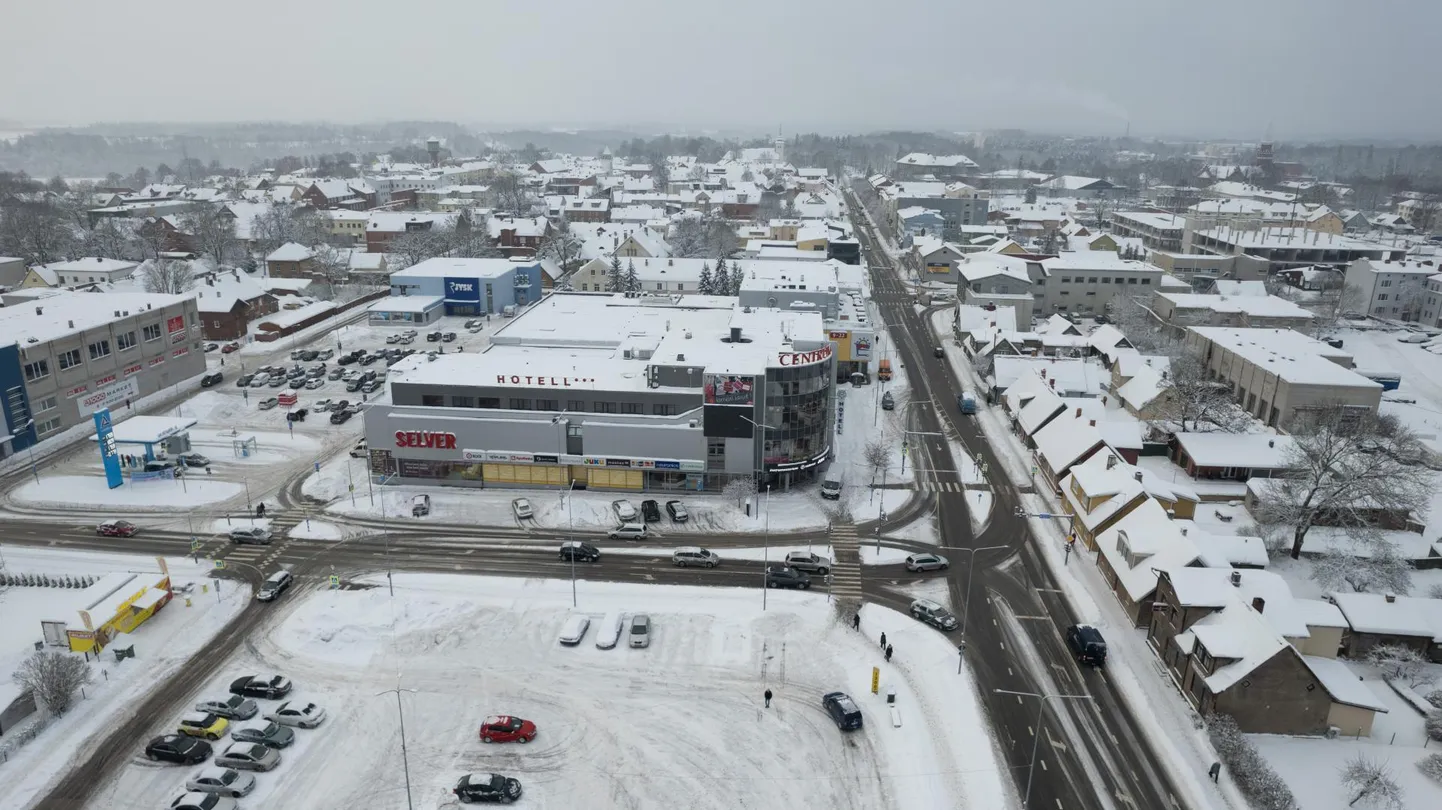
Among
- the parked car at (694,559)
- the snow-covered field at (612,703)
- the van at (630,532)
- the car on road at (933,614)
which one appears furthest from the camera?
the van at (630,532)

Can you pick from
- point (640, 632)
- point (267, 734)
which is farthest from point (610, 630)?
point (267, 734)

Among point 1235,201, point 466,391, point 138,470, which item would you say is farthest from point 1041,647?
point 1235,201

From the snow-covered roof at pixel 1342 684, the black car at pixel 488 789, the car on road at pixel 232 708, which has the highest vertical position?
the snow-covered roof at pixel 1342 684

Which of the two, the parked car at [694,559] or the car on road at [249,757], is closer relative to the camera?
the car on road at [249,757]

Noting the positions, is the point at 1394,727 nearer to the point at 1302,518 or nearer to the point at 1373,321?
the point at 1302,518

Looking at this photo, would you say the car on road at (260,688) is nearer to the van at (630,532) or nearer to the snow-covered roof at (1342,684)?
the van at (630,532)

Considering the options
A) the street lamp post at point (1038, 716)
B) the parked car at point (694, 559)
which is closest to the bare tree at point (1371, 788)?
the street lamp post at point (1038, 716)

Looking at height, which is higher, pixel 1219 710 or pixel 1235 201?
pixel 1235 201
